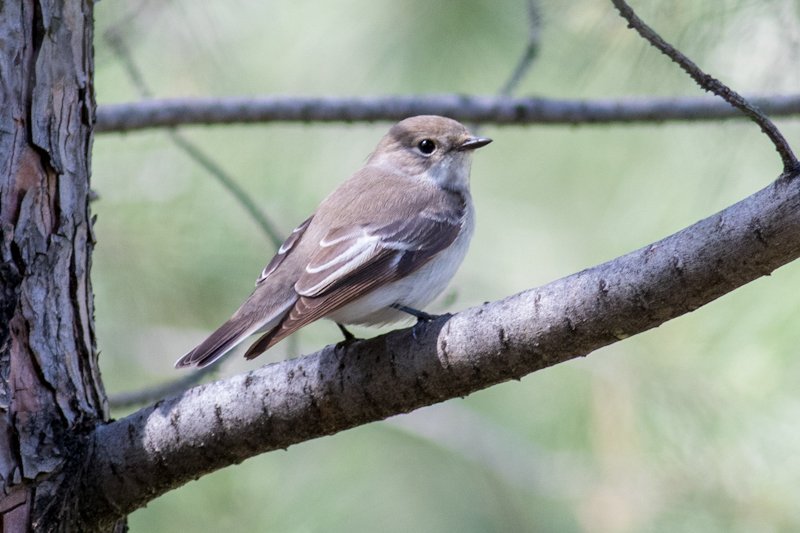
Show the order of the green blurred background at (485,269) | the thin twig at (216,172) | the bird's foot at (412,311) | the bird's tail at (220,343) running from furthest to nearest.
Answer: the green blurred background at (485,269) → the thin twig at (216,172) → the bird's foot at (412,311) → the bird's tail at (220,343)

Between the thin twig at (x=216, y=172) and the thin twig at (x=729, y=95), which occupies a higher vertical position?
the thin twig at (x=216, y=172)

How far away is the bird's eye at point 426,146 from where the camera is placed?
4.30 metres

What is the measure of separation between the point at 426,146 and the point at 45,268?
6.57 feet

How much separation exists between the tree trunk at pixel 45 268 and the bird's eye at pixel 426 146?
172cm

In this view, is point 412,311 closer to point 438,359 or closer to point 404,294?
point 404,294

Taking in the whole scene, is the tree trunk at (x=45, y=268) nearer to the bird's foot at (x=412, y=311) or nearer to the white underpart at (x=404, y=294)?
the white underpart at (x=404, y=294)

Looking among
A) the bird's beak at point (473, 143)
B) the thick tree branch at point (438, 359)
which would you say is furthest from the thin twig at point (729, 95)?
the bird's beak at point (473, 143)

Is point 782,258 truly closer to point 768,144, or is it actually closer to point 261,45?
point 768,144

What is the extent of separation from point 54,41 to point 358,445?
12.2 feet

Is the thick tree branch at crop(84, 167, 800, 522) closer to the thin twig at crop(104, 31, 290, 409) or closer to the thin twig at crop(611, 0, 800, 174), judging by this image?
the thin twig at crop(611, 0, 800, 174)

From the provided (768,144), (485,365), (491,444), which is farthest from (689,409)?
(485,365)

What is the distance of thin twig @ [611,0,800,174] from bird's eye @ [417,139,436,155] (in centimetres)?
211

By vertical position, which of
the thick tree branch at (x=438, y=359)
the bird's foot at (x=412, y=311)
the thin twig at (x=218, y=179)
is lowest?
the thick tree branch at (x=438, y=359)

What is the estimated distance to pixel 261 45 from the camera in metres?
7.48
